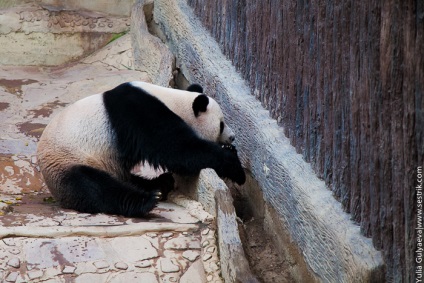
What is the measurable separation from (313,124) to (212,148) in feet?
3.90

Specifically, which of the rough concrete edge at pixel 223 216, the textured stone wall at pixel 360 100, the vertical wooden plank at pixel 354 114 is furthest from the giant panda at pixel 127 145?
the vertical wooden plank at pixel 354 114

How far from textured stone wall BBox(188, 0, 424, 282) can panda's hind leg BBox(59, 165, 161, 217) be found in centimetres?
111

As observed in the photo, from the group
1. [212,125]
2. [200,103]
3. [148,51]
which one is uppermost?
[148,51]

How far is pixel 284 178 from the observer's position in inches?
182

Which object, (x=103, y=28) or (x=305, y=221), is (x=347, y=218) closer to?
(x=305, y=221)

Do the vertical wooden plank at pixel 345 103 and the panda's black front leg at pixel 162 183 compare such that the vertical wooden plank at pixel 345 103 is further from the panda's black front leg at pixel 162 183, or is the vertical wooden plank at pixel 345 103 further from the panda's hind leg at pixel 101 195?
the panda's black front leg at pixel 162 183

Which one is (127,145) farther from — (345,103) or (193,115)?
(345,103)

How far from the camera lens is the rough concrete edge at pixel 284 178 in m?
3.61

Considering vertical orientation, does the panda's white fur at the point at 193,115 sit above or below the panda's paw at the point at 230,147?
above

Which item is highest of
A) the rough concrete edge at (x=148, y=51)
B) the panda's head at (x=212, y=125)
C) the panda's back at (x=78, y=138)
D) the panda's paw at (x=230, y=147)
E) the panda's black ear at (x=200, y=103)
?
the rough concrete edge at (x=148, y=51)

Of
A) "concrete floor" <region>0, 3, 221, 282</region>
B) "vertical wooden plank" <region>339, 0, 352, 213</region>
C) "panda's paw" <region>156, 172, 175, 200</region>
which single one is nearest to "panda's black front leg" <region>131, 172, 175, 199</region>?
"panda's paw" <region>156, 172, 175, 200</region>

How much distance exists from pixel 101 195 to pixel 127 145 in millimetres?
559

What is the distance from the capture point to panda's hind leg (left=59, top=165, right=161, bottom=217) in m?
4.96

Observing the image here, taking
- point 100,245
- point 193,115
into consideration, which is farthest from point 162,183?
point 100,245
